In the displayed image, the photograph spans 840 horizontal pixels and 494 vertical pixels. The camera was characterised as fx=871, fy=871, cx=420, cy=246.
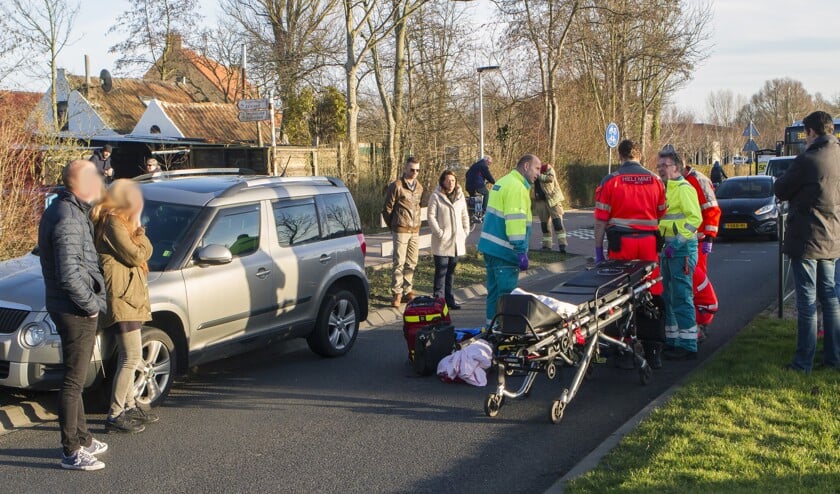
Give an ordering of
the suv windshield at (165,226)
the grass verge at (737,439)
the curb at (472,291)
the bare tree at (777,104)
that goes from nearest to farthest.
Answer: the grass verge at (737,439) → the suv windshield at (165,226) → the curb at (472,291) → the bare tree at (777,104)

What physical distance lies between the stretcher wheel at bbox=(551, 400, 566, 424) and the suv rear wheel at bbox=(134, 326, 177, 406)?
3159mm

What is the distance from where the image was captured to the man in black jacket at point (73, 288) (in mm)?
5656

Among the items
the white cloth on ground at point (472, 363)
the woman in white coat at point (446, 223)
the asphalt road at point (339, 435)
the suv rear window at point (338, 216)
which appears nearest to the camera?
the asphalt road at point (339, 435)

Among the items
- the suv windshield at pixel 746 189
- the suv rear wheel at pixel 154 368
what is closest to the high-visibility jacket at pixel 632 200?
the suv rear wheel at pixel 154 368

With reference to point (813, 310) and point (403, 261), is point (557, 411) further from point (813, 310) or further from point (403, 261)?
point (403, 261)

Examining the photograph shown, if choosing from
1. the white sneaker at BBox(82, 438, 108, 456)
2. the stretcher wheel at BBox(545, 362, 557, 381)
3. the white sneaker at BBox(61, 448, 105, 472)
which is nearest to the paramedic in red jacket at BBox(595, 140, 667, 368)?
the stretcher wheel at BBox(545, 362, 557, 381)

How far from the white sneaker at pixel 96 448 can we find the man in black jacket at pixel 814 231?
5.62 metres

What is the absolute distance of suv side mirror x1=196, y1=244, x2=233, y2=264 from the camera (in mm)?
7531

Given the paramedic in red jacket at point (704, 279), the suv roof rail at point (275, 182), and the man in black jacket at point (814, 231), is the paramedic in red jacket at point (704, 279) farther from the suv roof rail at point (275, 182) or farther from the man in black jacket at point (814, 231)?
the suv roof rail at point (275, 182)

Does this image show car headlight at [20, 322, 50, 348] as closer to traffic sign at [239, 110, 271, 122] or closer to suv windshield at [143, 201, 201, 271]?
suv windshield at [143, 201, 201, 271]

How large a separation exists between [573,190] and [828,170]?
2932cm

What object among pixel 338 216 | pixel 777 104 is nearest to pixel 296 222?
pixel 338 216

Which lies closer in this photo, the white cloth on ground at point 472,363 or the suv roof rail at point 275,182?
the white cloth on ground at point 472,363

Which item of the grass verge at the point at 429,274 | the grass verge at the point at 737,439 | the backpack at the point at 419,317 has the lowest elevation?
the grass verge at the point at 737,439
